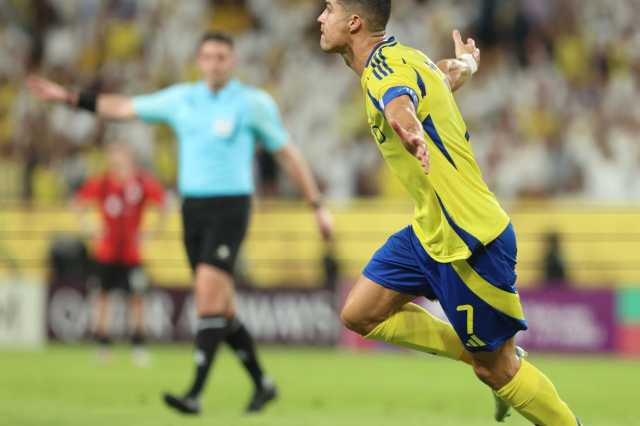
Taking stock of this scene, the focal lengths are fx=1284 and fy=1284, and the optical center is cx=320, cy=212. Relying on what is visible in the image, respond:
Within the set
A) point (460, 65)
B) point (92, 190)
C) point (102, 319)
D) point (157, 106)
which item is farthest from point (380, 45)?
point (92, 190)

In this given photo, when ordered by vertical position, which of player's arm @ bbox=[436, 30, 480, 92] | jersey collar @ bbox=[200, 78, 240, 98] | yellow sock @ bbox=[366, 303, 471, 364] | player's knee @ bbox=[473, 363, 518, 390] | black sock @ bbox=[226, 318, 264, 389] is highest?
player's arm @ bbox=[436, 30, 480, 92]

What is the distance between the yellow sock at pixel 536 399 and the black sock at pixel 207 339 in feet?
10.7

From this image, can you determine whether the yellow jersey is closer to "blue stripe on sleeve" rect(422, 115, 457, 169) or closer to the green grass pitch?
"blue stripe on sleeve" rect(422, 115, 457, 169)

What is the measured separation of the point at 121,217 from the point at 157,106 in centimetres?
680

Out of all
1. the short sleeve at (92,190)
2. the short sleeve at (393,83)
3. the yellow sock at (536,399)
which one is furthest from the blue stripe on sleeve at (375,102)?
the short sleeve at (92,190)

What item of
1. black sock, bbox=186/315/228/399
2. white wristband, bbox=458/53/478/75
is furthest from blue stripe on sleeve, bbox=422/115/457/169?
black sock, bbox=186/315/228/399

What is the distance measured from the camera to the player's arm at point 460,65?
22.0 ft

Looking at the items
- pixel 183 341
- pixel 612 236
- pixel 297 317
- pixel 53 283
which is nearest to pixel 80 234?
pixel 53 283

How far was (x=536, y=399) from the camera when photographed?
20.3 ft

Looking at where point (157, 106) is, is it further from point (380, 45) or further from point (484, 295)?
point (484, 295)

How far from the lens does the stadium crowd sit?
17.5m

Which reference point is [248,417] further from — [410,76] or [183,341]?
[183,341]

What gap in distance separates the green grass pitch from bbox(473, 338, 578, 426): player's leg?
7.79ft

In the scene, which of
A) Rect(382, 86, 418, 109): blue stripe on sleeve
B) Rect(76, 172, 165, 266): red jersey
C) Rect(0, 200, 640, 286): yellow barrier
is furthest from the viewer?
Rect(0, 200, 640, 286): yellow barrier
